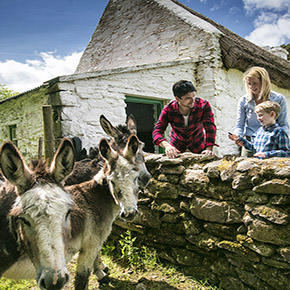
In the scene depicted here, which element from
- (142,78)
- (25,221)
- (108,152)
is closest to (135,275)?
(108,152)

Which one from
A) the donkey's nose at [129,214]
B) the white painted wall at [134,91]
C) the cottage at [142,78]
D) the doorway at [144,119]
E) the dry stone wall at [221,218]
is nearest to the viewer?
the donkey's nose at [129,214]

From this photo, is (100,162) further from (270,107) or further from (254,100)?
(254,100)

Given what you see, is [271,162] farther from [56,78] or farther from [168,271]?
[56,78]

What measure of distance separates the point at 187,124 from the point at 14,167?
8.67 feet

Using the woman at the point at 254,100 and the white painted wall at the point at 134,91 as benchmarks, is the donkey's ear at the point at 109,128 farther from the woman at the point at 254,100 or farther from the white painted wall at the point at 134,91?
the white painted wall at the point at 134,91

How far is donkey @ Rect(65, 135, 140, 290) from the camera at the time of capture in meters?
2.28

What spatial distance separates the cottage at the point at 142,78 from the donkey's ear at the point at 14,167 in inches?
124

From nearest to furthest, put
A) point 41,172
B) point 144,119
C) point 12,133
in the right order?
point 41,172 < point 12,133 < point 144,119

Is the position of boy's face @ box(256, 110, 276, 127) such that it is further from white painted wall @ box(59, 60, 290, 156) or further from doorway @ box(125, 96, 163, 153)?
doorway @ box(125, 96, 163, 153)

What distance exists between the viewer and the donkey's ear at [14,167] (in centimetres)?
164

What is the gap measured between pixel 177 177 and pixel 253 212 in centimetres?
117

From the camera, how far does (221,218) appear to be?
2.85 metres

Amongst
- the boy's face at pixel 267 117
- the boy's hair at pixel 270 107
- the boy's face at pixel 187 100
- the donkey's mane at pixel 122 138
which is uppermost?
the boy's face at pixel 187 100

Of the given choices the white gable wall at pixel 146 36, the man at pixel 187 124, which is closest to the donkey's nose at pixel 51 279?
the man at pixel 187 124
